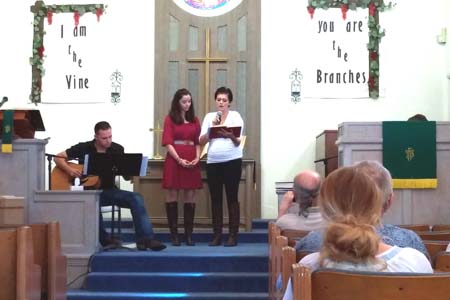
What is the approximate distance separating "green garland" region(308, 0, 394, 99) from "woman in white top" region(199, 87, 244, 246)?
2.78 metres

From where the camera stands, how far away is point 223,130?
596 centimetres

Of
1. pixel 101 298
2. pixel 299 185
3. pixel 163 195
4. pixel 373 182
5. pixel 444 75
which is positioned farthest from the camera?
pixel 444 75

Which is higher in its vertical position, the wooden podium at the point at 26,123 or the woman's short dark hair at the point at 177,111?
the woman's short dark hair at the point at 177,111

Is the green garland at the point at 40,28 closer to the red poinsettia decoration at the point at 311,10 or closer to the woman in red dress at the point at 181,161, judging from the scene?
the red poinsettia decoration at the point at 311,10

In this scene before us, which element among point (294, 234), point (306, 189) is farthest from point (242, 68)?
point (294, 234)

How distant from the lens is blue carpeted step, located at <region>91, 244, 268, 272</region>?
554 centimetres

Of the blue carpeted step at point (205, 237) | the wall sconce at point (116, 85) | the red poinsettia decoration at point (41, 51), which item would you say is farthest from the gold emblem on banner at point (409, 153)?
the red poinsettia decoration at point (41, 51)

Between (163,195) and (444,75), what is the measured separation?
151 inches

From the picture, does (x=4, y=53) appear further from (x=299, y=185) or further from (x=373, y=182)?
(x=373, y=182)

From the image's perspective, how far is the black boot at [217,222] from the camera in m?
6.15

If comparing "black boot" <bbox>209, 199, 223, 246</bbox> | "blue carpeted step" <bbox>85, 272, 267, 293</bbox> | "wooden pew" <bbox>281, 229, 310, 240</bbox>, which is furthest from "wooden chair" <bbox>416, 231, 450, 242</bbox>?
"black boot" <bbox>209, 199, 223, 246</bbox>

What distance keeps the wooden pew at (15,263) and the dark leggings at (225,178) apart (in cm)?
282

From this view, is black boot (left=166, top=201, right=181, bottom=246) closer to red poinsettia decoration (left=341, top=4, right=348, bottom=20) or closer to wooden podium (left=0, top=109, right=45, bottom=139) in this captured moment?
wooden podium (left=0, top=109, right=45, bottom=139)

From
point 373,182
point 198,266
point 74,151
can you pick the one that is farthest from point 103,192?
point 373,182
